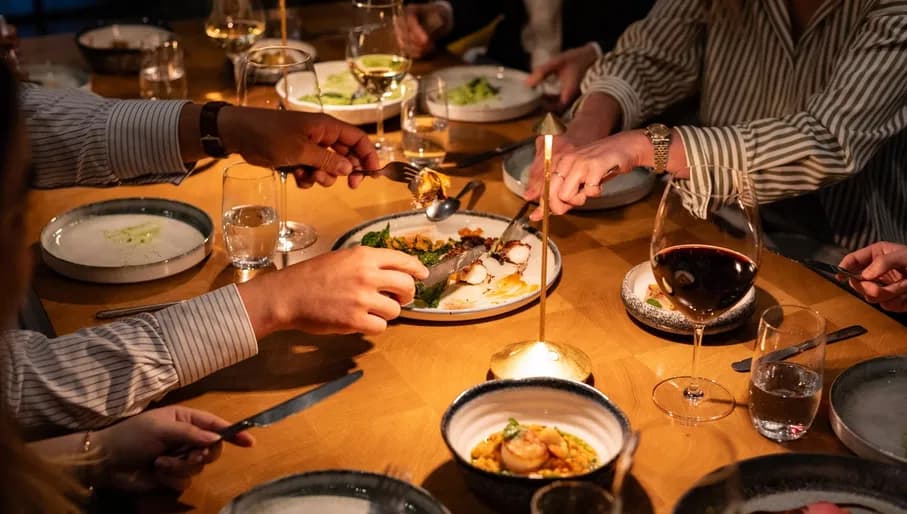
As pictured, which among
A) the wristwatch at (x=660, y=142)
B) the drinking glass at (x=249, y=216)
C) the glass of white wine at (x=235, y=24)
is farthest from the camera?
the glass of white wine at (x=235, y=24)

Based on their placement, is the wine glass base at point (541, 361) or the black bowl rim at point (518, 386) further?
the wine glass base at point (541, 361)

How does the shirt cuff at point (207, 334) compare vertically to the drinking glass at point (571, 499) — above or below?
below

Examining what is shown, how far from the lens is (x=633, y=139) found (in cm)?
208

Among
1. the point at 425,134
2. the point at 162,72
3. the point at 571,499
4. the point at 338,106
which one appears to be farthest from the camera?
the point at 162,72

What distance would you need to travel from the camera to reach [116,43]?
10.3 feet

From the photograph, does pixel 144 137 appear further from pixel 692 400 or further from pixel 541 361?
pixel 692 400

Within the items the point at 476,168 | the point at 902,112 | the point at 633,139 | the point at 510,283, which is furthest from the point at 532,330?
the point at 902,112

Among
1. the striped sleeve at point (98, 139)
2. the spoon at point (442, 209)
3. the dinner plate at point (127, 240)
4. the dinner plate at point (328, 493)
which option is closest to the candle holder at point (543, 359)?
the dinner plate at point (328, 493)

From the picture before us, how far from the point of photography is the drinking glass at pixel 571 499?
1.06m

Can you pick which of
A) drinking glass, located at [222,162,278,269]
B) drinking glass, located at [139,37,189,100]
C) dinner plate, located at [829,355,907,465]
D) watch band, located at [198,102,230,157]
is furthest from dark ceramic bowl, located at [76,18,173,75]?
dinner plate, located at [829,355,907,465]

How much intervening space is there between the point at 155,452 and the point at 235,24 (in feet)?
6.28

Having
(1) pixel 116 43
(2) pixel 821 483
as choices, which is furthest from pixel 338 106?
(2) pixel 821 483

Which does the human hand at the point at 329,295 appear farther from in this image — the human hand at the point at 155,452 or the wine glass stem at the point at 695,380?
the wine glass stem at the point at 695,380

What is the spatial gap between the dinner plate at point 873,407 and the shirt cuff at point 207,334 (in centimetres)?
87
